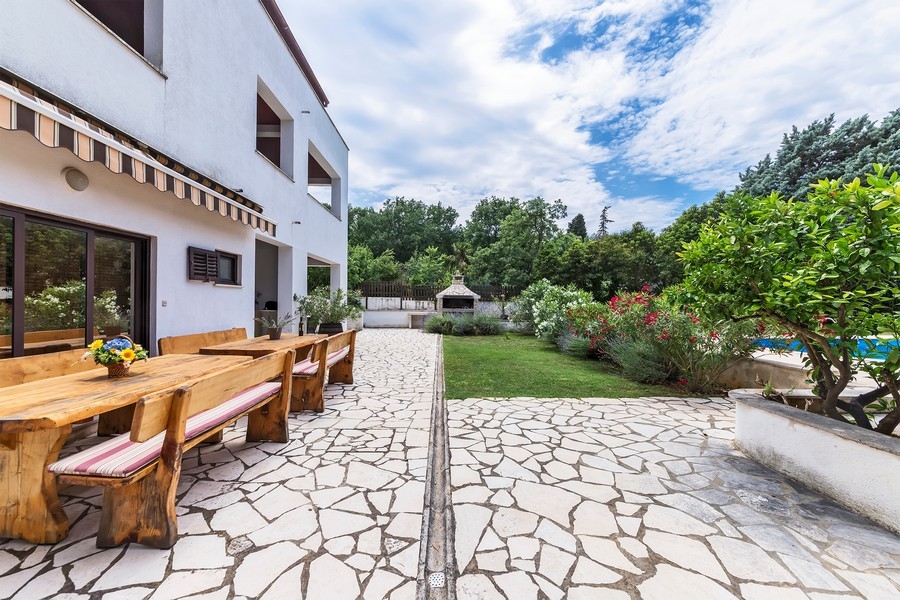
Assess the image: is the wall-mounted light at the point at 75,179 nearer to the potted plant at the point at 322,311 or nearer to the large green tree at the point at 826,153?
the potted plant at the point at 322,311

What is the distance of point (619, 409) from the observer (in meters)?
4.70

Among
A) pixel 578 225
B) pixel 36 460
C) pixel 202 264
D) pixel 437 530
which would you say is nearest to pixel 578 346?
pixel 437 530

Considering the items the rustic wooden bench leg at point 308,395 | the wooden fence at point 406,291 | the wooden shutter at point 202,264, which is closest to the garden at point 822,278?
the rustic wooden bench leg at point 308,395

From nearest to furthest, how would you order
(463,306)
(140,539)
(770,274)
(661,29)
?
(140,539) < (770,274) < (661,29) < (463,306)

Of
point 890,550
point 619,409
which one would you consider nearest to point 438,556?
point 890,550

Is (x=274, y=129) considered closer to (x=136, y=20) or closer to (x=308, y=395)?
(x=136, y=20)

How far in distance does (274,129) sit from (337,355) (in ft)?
22.6

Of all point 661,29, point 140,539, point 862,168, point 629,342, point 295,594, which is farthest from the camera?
point 862,168

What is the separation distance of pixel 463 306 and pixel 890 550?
49.6 ft

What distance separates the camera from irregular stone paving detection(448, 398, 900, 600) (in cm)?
175

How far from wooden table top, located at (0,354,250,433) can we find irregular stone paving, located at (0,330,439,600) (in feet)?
2.68

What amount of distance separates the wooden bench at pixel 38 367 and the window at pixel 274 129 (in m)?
5.30

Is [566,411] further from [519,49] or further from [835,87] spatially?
[835,87]

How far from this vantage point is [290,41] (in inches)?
309
